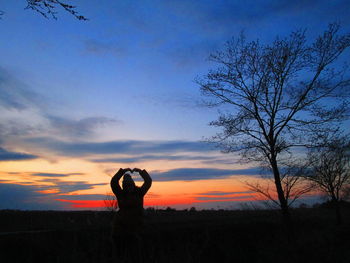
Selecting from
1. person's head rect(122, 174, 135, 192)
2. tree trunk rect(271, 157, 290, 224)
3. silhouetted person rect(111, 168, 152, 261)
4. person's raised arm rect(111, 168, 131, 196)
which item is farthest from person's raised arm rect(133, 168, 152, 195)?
tree trunk rect(271, 157, 290, 224)

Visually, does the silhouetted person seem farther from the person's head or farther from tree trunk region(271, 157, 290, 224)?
tree trunk region(271, 157, 290, 224)

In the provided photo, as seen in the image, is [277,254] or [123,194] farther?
[277,254]

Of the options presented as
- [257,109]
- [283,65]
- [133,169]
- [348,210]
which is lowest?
[348,210]

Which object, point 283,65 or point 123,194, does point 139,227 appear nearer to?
point 123,194

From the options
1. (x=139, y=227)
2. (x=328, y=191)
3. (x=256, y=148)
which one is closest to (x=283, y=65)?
(x=256, y=148)

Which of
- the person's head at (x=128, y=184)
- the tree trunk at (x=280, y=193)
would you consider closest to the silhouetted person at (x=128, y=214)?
the person's head at (x=128, y=184)

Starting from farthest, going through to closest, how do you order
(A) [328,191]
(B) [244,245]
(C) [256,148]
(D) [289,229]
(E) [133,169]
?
1. (A) [328,191]
2. (B) [244,245]
3. (C) [256,148]
4. (D) [289,229]
5. (E) [133,169]

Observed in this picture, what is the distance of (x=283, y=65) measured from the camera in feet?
35.0

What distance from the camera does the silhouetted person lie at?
586cm

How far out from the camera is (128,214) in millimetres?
5945

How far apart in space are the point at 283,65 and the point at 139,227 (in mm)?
7705

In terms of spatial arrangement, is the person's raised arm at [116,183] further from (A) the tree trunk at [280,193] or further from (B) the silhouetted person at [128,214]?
(A) the tree trunk at [280,193]

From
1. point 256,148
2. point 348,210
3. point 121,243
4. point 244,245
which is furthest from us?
point 348,210

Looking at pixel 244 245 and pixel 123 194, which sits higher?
pixel 123 194
